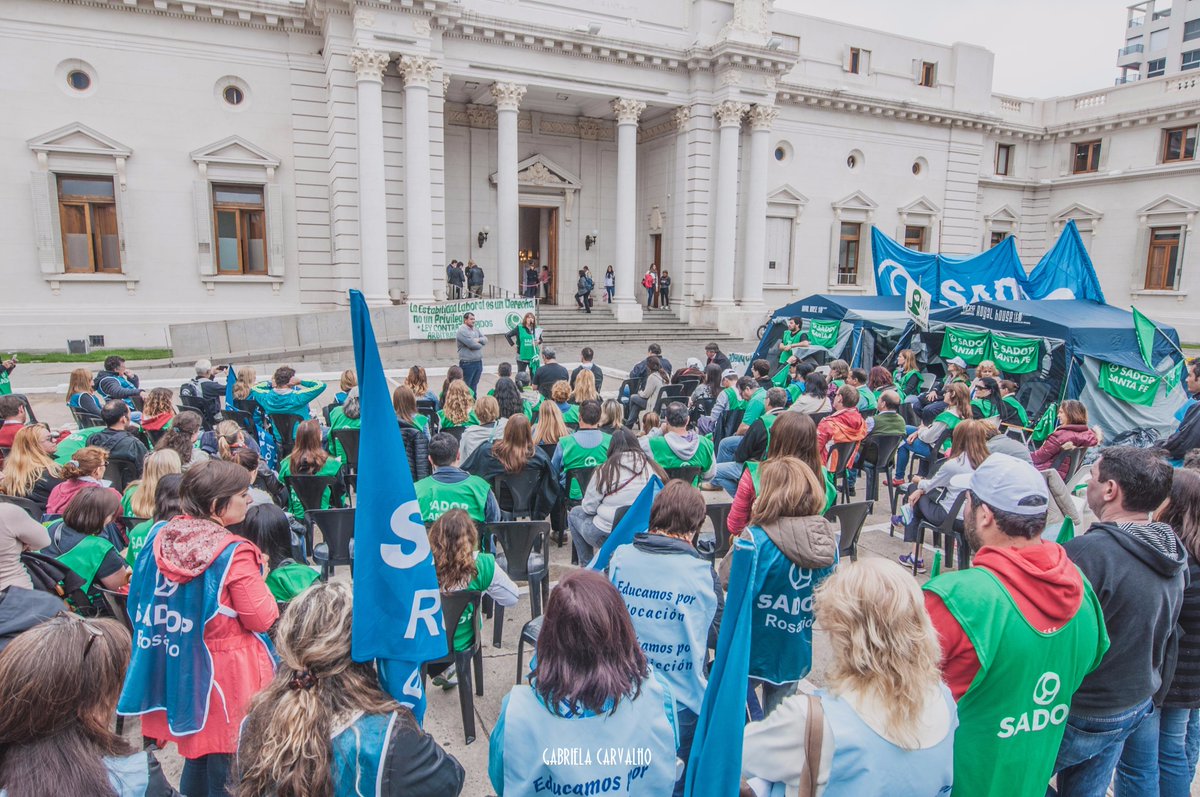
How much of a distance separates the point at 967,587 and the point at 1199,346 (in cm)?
3334

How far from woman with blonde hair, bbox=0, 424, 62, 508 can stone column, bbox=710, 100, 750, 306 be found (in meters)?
21.5

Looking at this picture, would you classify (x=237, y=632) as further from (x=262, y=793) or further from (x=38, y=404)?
(x=38, y=404)

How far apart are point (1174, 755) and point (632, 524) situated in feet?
8.56

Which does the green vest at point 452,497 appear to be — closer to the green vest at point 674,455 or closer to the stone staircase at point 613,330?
the green vest at point 674,455

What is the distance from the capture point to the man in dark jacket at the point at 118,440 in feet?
20.6

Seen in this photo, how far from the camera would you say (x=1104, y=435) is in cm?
1098

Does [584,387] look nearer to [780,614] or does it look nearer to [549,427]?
[549,427]

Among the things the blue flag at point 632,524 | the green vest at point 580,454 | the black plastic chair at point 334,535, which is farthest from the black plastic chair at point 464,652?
the green vest at point 580,454

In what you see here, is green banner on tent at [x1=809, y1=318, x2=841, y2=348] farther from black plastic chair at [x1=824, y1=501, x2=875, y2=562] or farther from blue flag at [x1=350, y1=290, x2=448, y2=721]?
blue flag at [x1=350, y1=290, x2=448, y2=721]

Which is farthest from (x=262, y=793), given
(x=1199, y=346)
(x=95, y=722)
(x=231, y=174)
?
(x=1199, y=346)

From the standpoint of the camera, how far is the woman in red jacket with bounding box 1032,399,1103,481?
6723mm

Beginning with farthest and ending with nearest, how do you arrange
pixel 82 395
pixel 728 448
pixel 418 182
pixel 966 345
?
pixel 418 182 → pixel 966 345 → pixel 82 395 → pixel 728 448

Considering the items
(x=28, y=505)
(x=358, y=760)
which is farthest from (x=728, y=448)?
(x=358, y=760)

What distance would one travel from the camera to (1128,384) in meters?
10.8
